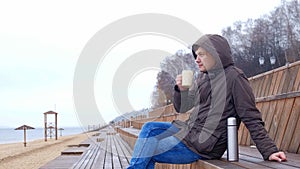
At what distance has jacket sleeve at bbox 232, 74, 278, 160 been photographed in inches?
105

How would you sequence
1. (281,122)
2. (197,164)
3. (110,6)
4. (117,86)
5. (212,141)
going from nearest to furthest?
(212,141) < (197,164) < (281,122) < (117,86) < (110,6)

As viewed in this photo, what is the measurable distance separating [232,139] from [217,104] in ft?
0.82

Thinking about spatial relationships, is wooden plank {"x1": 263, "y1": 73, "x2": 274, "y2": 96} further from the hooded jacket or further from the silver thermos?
the silver thermos

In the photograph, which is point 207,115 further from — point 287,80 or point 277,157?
→ point 287,80

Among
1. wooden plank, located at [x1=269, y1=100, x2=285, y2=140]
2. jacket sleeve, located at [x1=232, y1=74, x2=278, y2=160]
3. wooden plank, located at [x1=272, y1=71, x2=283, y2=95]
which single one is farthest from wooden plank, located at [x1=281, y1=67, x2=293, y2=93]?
jacket sleeve, located at [x1=232, y1=74, x2=278, y2=160]

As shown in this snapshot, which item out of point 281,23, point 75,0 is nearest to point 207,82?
point 75,0

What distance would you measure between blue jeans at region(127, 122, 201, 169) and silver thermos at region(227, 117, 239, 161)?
26cm

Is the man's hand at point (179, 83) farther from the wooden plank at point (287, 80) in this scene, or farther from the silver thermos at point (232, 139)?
the wooden plank at point (287, 80)

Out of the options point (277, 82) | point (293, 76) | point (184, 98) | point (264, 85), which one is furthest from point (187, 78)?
point (264, 85)

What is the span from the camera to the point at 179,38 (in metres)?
4.21

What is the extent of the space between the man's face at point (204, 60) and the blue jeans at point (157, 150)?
51 centimetres

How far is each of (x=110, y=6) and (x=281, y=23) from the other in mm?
30905

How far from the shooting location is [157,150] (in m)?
3.07

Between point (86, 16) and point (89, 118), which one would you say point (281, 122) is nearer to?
point (89, 118)
